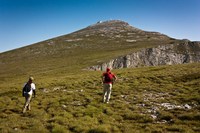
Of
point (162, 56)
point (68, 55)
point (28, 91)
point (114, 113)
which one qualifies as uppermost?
point (68, 55)

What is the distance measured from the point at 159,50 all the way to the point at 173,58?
285 inches

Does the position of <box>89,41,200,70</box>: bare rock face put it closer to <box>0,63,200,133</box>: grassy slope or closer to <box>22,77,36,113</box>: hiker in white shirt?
<box>0,63,200,133</box>: grassy slope

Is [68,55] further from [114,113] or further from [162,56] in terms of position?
[114,113]

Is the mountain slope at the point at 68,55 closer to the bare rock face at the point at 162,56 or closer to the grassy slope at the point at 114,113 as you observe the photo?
the bare rock face at the point at 162,56

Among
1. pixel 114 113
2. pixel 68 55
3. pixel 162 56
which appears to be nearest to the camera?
pixel 114 113

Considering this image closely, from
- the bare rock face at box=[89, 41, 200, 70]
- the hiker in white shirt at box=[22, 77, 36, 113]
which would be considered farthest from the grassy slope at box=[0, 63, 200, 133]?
the bare rock face at box=[89, 41, 200, 70]

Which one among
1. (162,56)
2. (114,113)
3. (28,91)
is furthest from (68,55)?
(114,113)

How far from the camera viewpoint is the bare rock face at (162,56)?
94.5m

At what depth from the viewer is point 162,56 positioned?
335ft

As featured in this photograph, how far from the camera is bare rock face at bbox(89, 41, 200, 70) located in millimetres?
94500

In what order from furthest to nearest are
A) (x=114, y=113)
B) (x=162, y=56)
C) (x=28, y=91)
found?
(x=162, y=56) → (x=28, y=91) → (x=114, y=113)

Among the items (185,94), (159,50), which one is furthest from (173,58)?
(185,94)

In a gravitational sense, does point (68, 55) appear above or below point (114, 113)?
above

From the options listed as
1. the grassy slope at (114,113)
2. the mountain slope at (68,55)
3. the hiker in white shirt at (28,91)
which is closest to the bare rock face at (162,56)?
the mountain slope at (68,55)
